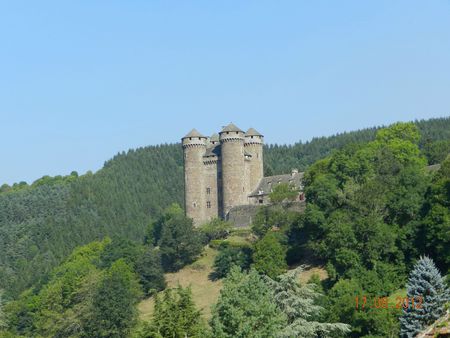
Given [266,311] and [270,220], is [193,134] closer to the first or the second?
[270,220]

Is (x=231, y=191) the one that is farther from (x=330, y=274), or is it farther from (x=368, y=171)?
(x=330, y=274)

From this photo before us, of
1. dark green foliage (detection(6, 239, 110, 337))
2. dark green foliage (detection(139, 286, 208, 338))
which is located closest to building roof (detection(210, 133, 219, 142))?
dark green foliage (detection(6, 239, 110, 337))

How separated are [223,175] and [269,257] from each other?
19.1m

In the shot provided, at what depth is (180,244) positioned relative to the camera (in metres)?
73.2

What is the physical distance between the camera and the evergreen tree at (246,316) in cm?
3102

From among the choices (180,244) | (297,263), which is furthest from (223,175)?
(297,263)

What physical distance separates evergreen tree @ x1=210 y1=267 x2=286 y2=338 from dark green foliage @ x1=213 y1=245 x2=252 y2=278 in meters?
30.6

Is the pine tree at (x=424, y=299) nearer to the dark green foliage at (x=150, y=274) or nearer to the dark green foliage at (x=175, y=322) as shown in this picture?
the dark green foliage at (x=175, y=322)

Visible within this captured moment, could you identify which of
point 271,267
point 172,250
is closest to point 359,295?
point 271,267

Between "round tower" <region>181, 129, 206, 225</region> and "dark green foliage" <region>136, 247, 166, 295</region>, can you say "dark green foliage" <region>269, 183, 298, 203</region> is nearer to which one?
"round tower" <region>181, 129, 206, 225</region>

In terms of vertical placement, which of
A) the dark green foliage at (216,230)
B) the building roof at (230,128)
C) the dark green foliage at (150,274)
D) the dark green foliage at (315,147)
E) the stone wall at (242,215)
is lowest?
the dark green foliage at (150,274)

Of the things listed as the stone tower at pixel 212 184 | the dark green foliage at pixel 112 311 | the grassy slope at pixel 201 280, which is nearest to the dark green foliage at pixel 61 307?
the dark green foliage at pixel 112 311

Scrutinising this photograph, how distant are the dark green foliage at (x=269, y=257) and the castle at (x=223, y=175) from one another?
1583 cm

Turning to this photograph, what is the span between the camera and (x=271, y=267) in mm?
Answer: 60125
